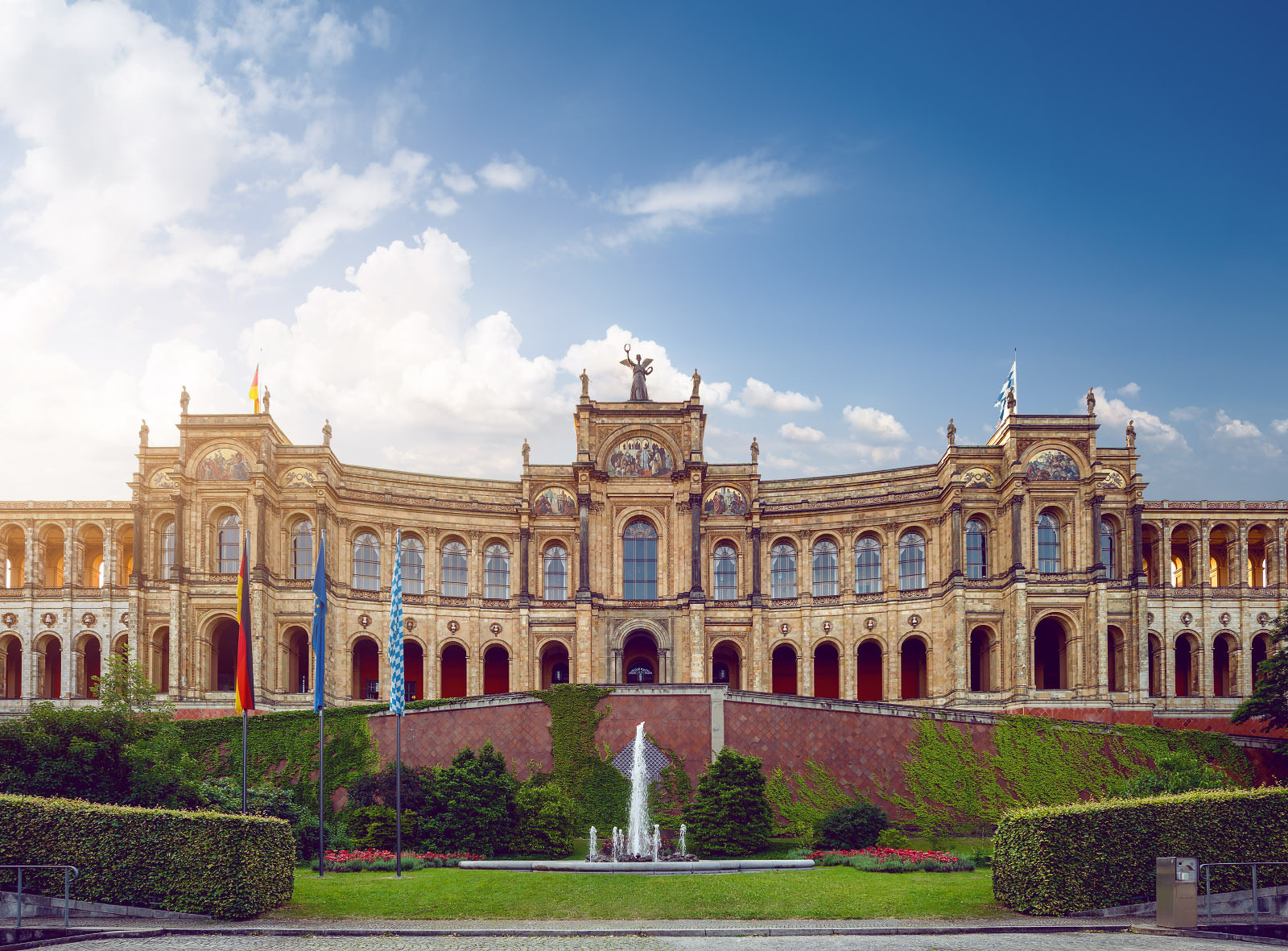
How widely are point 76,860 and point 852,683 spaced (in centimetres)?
4581

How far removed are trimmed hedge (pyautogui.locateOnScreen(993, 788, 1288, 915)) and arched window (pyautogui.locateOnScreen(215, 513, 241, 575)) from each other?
44.3 m

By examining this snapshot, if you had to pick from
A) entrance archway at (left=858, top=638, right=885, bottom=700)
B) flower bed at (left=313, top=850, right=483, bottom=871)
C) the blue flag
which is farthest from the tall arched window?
the blue flag

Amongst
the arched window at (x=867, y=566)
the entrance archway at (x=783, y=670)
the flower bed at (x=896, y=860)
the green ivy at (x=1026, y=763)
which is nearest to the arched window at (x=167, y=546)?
the entrance archway at (x=783, y=670)

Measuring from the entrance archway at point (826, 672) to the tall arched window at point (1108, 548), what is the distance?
1520 cm

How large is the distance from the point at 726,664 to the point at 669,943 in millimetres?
44802

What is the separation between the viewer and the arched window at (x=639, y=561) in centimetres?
6731

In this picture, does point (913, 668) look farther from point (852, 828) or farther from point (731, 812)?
point (731, 812)

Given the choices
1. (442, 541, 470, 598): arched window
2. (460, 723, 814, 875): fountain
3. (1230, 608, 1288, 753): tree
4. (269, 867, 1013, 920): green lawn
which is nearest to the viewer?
(269, 867, 1013, 920): green lawn

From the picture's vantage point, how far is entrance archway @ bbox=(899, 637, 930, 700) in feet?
217

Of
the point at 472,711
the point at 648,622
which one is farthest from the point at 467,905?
the point at 648,622

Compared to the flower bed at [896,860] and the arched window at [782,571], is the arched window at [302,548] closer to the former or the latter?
the arched window at [782,571]

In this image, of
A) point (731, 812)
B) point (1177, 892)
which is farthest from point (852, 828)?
point (1177, 892)

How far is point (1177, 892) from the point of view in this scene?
24.8 m

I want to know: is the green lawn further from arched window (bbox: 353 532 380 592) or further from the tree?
arched window (bbox: 353 532 380 592)
